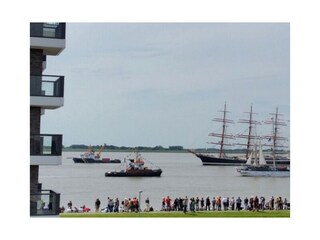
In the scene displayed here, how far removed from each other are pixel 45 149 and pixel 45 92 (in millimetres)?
856

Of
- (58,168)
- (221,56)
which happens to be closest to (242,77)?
(221,56)

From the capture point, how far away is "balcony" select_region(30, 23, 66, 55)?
1066cm

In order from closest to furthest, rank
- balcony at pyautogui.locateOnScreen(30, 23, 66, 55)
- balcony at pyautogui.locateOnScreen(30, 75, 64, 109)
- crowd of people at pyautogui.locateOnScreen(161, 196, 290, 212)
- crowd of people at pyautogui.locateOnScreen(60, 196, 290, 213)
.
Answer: balcony at pyautogui.locateOnScreen(30, 75, 64, 109) → balcony at pyautogui.locateOnScreen(30, 23, 66, 55) → crowd of people at pyautogui.locateOnScreen(60, 196, 290, 213) → crowd of people at pyautogui.locateOnScreen(161, 196, 290, 212)

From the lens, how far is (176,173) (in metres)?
17.9

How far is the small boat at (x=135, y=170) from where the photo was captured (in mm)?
17659

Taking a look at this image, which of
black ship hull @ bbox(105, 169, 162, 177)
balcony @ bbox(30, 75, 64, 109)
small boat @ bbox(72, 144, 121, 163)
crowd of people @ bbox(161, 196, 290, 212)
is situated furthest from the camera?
black ship hull @ bbox(105, 169, 162, 177)

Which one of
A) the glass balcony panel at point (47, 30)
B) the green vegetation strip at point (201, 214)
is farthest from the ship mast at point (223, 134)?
the glass balcony panel at point (47, 30)

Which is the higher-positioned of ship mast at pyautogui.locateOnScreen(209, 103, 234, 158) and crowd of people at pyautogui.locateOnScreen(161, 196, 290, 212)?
ship mast at pyautogui.locateOnScreen(209, 103, 234, 158)

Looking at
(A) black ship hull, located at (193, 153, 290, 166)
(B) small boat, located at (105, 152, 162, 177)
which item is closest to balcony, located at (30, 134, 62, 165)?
(B) small boat, located at (105, 152, 162, 177)

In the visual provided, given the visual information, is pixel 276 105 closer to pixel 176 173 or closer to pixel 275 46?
pixel 275 46

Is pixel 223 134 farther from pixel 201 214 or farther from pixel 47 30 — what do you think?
pixel 47 30

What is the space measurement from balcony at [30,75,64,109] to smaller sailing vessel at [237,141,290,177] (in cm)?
1022

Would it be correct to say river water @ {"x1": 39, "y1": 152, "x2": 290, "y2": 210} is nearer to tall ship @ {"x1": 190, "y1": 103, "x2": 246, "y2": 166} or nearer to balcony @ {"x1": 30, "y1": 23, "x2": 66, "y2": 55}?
tall ship @ {"x1": 190, "y1": 103, "x2": 246, "y2": 166}
